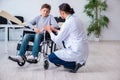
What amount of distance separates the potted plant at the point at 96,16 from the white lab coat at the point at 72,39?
187 inches

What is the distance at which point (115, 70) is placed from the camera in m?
4.73

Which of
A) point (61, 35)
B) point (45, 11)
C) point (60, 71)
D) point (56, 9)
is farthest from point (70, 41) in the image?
point (56, 9)

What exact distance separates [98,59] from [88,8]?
3701 millimetres

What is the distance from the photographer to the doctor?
441 centimetres

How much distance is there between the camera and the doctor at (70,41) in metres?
4.41

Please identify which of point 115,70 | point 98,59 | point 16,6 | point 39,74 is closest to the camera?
point 39,74

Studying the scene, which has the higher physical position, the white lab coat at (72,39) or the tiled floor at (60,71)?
the white lab coat at (72,39)

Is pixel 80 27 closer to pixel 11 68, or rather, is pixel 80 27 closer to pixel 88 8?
pixel 11 68

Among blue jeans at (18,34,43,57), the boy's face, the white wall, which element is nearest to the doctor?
blue jeans at (18,34,43,57)

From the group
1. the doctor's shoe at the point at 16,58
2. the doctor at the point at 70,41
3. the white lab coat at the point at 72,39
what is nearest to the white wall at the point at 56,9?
the doctor's shoe at the point at 16,58

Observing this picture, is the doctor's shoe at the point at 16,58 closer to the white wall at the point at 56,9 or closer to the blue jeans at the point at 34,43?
the blue jeans at the point at 34,43

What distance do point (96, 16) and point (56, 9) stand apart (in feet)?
4.39

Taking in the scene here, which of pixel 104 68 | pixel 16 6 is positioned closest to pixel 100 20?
pixel 16 6

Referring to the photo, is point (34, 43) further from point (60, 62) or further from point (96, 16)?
point (96, 16)
